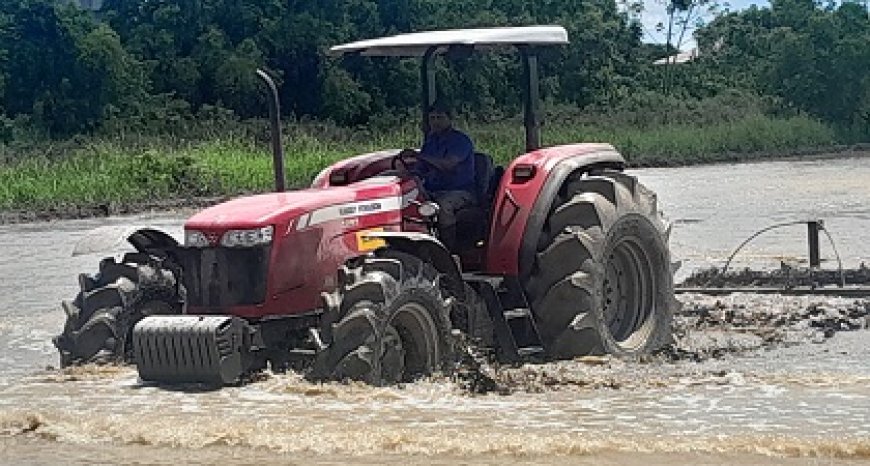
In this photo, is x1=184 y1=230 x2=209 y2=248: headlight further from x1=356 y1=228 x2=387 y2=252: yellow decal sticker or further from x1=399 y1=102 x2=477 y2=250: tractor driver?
x1=399 y1=102 x2=477 y2=250: tractor driver

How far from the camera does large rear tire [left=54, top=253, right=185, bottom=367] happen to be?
32.0 ft

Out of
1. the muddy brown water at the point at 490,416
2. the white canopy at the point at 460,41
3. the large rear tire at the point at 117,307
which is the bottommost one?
the muddy brown water at the point at 490,416

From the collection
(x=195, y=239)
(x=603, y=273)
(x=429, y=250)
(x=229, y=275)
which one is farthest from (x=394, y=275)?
(x=603, y=273)

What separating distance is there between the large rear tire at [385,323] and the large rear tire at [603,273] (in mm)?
1041

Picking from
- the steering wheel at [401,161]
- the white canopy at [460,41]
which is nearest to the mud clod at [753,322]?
the steering wheel at [401,161]

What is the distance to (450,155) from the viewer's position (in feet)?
33.4

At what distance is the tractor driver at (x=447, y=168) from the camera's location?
33.3 feet

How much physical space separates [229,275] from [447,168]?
1848 millimetres

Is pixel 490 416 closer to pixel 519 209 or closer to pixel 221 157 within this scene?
pixel 519 209

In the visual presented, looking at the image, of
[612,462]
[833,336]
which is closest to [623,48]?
[833,336]

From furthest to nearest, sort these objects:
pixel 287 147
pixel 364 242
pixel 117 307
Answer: pixel 287 147 < pixel 117 307 < pixel 364 242

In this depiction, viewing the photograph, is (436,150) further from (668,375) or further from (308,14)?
(308,14)

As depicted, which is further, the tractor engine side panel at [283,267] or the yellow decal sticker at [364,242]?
the yellow decal sticker at [364,242]

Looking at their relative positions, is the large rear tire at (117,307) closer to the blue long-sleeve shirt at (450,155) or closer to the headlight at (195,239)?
the headlight at (195,239)
